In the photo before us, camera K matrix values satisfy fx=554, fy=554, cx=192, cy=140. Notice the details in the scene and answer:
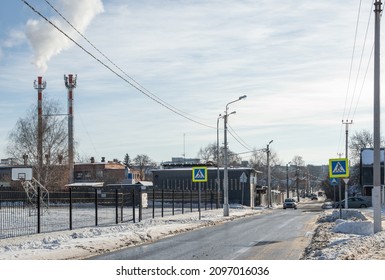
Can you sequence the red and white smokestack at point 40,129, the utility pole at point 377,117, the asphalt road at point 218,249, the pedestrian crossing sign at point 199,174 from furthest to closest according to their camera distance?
the red and white smokestack at point 40,129, the pedestrian crossing sign at point 199,174, the utility pole at point 377,117, the asphalt road at point 218,249

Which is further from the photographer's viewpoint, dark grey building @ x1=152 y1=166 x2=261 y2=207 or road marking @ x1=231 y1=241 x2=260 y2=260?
dark grey building @ x1=152 y1=166 x2=261 y2=207

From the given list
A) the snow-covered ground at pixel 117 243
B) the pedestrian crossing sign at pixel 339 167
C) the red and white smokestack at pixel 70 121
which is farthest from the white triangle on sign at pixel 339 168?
the red and white smokestack at pixel 70 121

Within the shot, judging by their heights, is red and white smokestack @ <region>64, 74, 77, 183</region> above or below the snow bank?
above

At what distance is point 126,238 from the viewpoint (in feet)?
64.4

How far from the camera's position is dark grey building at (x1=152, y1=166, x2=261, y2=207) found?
7125 cm

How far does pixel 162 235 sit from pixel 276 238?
4.68 meters

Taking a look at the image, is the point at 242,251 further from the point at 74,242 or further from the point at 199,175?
the point at 199,175

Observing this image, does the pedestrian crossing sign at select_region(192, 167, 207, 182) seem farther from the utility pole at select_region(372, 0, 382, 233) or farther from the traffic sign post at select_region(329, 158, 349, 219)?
the utility pole at select_region(372, 0, 382, 233)

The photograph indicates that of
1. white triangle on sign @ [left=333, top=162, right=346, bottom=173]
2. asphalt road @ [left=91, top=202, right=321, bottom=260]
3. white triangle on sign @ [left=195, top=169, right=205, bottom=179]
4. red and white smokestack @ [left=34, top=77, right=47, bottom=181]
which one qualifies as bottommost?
asphalt road @ [left=91, top=202, right=321, bottom=260]

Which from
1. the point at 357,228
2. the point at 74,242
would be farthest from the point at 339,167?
the point at 74,242

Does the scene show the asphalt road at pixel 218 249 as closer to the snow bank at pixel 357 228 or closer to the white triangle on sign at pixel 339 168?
the snow bank at pixel 357 228

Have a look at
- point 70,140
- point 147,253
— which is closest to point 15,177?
point 147,253

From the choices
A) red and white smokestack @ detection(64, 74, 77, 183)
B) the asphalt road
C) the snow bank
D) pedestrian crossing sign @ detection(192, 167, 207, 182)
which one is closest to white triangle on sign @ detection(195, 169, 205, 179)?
pedestrian crossing sign @ detection(192, 167, 207, 182)

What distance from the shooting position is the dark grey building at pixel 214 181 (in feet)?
234
